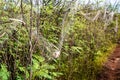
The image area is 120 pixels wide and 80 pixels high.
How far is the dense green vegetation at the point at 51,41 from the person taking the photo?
10.5ft

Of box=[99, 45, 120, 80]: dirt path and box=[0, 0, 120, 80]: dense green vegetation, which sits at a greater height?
box=[0, 0, 120, 80]: dense green vegetation

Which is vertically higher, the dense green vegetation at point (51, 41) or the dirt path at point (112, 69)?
the dense green vegetation at point (51, 41)

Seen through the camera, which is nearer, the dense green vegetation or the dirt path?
the dense green vegetation

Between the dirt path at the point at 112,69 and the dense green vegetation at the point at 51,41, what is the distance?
126 millimetres

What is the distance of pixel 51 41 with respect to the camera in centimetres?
484

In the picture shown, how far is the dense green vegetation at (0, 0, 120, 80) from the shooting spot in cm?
321

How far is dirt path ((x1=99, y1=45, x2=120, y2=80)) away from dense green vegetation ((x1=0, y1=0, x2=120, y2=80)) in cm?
13

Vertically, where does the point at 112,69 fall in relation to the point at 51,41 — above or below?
below

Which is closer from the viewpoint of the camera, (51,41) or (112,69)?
(51,41)

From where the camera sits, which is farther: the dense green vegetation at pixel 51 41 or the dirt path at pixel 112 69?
the dirt path at pixel 112 69

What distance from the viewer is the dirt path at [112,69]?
584 centimetres

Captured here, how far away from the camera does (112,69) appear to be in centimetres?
627

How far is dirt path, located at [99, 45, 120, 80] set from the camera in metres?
5.84

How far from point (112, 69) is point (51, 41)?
1969 mm
